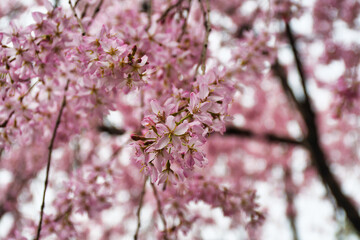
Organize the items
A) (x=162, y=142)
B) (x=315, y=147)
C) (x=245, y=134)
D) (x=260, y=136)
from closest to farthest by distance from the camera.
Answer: (x=162, y=142), (x=315, y=147), (x=260, y=136), (x=245, y=134)

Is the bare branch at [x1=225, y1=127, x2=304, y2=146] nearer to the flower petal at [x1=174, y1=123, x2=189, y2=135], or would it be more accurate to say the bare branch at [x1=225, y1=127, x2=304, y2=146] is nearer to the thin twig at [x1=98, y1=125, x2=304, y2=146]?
the thin twig at [x1=98, y1=125, x2=304, y2=146]

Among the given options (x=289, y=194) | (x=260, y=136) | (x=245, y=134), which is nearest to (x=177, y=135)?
(x=260, y=136)

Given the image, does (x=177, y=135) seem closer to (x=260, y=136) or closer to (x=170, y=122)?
(x=170, y=122)

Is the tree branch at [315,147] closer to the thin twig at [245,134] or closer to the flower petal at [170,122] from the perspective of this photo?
the thin twig at [245,134]

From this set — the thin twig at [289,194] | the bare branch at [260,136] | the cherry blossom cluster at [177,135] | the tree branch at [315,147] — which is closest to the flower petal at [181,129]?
the cherry blossom cluster at [177,135]

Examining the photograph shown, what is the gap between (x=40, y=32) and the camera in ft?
4.07

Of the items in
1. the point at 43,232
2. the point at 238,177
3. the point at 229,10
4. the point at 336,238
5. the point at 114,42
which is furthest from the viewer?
the point at 238,177

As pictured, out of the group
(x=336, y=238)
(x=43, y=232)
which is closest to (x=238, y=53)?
(x=43, y=232)

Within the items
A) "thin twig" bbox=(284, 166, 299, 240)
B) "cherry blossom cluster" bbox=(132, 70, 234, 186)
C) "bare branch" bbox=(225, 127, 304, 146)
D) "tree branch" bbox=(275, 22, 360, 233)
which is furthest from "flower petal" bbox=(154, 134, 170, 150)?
"thin twig" bbox=(284, 166, 299, 240)

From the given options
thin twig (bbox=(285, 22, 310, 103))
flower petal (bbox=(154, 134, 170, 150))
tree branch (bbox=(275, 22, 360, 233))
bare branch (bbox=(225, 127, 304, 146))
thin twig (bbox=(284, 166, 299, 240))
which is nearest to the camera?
flower petal (bbox=(154, 134, 170, 150))

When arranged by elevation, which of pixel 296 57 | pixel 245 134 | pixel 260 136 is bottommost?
pixel 260 136

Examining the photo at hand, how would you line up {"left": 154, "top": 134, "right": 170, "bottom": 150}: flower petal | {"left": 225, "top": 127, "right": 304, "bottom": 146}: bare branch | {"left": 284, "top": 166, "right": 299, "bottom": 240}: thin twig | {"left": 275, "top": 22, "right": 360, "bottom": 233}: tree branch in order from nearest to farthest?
{"left": 154, "top": 134, "right": 170, "bottom": 150}: flower petal < {"left": 275, "top": 22, "right": 360, "bottom": 233}: tree branch < {"left": 225, "top": 127, "right": 304, "bottom": 146}: bare branch < {"left": 284, "top": 166, "right": 299, "bottom": 240}: thin twig

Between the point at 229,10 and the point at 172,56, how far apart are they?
11.1 feet

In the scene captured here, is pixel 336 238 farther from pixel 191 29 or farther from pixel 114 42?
pixel 114 42
